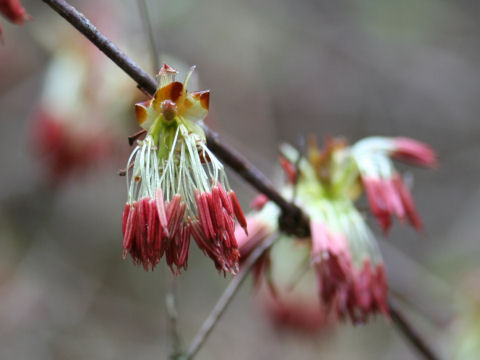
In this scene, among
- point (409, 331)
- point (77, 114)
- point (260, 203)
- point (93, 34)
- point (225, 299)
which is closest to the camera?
point (93, 34)

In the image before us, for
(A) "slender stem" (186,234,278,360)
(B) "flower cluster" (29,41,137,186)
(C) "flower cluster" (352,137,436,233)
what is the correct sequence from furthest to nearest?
(B) "flower cluster" (29,41,137,186)
(C) "flower cluster" (352,137,436,233)
(A) "slender stem" (186,234,278,360)

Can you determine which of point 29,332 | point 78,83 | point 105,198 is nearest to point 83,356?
point 29,332

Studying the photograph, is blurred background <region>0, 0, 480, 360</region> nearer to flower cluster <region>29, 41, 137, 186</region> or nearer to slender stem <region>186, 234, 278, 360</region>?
flower cluster <region>29, 41, 137, 186</region>

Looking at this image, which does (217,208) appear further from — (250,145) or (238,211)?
(250,145)

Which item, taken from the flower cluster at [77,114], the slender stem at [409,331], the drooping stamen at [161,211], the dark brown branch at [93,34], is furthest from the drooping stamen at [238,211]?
the flower cluster at [77,114]

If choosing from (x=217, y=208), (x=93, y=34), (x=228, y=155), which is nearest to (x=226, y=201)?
(x=217, y=208)

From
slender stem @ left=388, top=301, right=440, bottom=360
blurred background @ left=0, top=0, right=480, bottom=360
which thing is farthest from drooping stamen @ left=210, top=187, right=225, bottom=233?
blurred background @ left=0, top=0, right=480, bottom=360

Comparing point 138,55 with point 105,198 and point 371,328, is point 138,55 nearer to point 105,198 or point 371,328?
point 105,198
